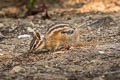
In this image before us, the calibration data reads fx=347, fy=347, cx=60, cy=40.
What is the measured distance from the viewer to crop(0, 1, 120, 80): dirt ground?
16.4 ft

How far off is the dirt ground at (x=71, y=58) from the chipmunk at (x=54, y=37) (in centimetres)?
17

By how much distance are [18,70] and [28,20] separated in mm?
4417

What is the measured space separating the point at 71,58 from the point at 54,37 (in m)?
0.65

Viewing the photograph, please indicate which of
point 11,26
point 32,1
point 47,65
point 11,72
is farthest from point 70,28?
point 32,1

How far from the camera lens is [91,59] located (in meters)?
5.60

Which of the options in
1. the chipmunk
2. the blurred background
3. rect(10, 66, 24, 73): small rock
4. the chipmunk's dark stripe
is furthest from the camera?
the blurred background

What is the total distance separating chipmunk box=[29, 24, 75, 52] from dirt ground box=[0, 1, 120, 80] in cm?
17

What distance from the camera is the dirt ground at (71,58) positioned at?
499 cm

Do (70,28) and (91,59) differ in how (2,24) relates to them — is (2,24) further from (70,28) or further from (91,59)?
(91,59)

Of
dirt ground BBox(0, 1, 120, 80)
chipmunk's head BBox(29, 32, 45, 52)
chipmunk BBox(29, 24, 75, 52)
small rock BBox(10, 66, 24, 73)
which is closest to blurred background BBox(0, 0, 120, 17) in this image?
dirt ground BBox(0, 1, 120, 80)

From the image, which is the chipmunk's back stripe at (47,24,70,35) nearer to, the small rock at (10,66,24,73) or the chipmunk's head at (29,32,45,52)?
the chipmunk's head at (29,32,45,52)

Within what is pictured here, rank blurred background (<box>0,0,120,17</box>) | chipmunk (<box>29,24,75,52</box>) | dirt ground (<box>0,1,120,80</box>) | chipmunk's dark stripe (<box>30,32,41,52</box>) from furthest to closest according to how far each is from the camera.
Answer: blurred background (<box>0,0,120,17</box>) → chipmunk (<box>29,24,75,52</box>) → chipmunk's dark stripe (<box>30,32,41,52</box>) → dirt ground (<box>0,1,120,80</box>)

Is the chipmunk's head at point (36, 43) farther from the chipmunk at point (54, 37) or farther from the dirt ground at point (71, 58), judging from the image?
the dirt ground at point (71, 58)

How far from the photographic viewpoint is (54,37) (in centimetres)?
618
